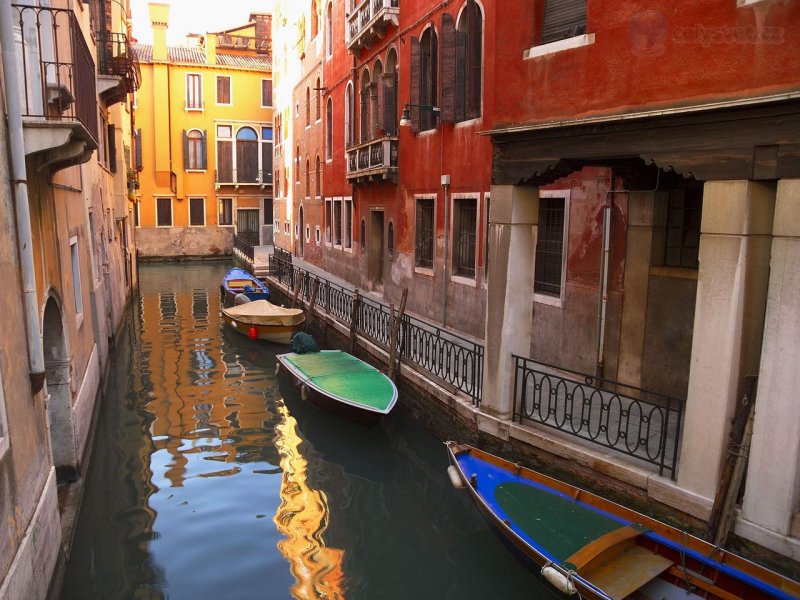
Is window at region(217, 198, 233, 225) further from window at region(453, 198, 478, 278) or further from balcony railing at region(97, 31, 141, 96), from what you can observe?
window at region(453, 198, 478, 278)

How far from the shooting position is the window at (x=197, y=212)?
36.9 metres

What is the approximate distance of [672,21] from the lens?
17.9 feet

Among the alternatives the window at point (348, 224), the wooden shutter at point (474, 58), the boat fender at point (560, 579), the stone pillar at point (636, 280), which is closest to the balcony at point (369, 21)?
the wooden shutter at point (474, 58)

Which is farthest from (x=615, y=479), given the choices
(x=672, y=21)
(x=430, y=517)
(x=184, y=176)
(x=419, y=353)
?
(x=184, y=176)

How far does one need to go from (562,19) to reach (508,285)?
9.04ft

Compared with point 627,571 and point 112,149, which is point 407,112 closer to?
point 112,149

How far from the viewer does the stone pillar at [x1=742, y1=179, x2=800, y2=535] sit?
4742mm

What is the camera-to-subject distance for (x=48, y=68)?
6.27 metres

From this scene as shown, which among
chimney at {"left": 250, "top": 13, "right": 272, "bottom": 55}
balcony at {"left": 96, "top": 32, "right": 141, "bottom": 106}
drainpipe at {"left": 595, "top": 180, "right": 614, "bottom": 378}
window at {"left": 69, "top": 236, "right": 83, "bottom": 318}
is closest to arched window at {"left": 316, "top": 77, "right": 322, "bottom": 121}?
balcony at {"left": 96, "top": 32, "right": 141, "bottom": 106}

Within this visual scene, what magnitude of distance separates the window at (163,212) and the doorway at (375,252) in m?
21.6

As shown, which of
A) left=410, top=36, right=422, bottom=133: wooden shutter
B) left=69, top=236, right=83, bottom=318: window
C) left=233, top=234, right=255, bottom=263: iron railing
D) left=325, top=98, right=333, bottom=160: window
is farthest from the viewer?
left=233, top=234, right=255, bottom=263: iron railing

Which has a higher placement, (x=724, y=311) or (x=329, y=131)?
(x=329, y=131)

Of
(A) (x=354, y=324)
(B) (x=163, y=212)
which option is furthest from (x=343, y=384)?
(B) (x=163, y=212)

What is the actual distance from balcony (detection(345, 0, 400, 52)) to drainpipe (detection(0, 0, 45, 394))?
10710 millimetres
